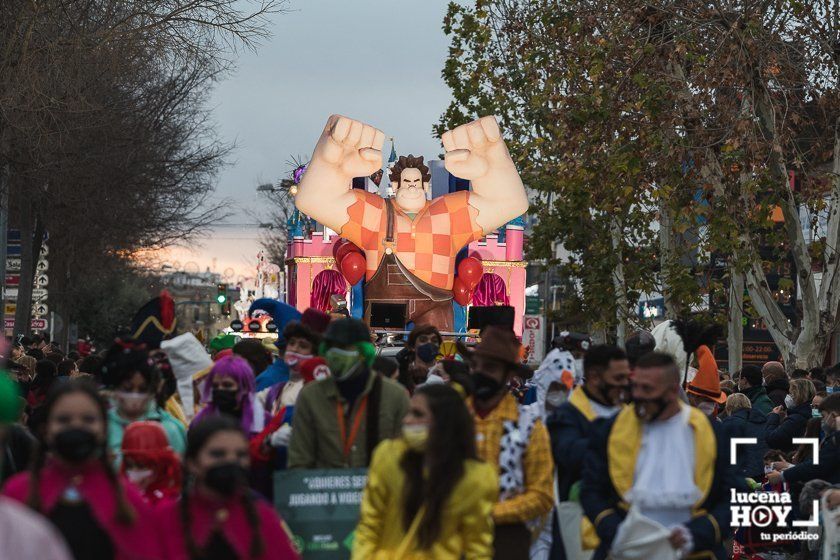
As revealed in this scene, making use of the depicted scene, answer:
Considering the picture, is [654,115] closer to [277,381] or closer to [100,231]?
[277,381]

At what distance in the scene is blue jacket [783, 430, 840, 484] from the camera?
11258mm

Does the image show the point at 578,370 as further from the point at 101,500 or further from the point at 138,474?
the point at 101,500

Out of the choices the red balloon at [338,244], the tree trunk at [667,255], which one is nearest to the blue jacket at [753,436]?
the red balloon at [338,244]

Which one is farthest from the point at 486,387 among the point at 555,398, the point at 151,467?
the point at 555,398

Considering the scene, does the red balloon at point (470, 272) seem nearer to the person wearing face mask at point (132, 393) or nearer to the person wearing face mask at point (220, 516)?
the person wearing face mask at point (132, 393)

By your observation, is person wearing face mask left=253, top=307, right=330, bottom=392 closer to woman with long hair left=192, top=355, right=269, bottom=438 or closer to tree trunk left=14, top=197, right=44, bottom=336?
woman with long hair left=192, top=355, right=269, bottom=438

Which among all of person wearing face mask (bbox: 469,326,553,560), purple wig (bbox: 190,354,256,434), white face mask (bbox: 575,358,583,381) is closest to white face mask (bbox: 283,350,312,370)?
purple wig (bbox: 190,354,256,434)

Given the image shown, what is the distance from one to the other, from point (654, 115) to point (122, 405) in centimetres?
1336

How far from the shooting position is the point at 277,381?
10.9 metres

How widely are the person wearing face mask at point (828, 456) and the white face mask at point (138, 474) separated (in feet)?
18.8

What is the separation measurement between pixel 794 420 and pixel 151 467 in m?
7.65

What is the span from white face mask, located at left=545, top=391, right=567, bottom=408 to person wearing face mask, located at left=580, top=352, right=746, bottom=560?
230 centimetres

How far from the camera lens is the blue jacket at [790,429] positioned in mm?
13461

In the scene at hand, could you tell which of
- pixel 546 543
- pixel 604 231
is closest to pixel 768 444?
pixel 546 543
